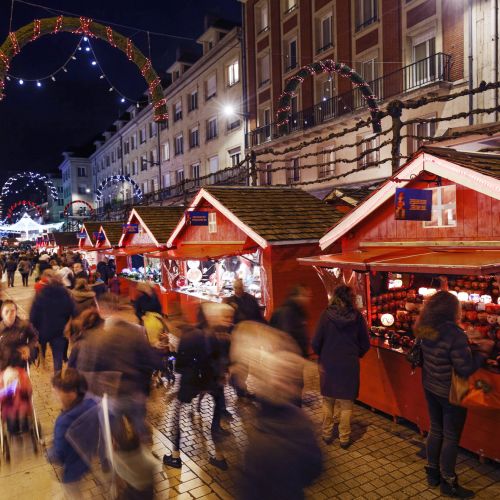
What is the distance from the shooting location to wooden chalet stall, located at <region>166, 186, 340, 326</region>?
1077cm

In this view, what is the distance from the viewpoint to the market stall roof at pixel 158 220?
17.6 m

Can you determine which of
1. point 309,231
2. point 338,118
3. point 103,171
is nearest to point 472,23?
point 338,118

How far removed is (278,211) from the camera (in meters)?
12.3

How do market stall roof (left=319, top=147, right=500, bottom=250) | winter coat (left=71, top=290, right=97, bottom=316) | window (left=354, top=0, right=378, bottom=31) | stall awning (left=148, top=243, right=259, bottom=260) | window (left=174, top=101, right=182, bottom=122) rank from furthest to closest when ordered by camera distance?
window (left=174, top=101, right=182, bottom=122)
window (left=354, top=0, right=378, bottom=31)
stall awning (left=148, top=243, right=259, bottom=260)
winter coat (left=71, top=290, right=97, bottom=316)
market stall roof (left=319, top=147, right=500, bottom=250)

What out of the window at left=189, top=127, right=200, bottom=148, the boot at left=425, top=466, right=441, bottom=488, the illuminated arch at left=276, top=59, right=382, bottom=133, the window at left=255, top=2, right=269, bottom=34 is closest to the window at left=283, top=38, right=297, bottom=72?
the window at left=255, top=2, right=269, bottom=34

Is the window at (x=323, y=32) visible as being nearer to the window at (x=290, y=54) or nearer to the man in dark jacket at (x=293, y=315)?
the window at (x=290, y=54)

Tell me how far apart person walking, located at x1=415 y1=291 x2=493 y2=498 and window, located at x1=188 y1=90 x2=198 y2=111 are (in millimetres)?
32547

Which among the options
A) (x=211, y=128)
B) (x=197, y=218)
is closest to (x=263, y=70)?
(x=211, y=128)

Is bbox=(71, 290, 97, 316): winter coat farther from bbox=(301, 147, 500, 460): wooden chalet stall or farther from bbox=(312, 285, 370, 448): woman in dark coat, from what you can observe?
bbox=(312, 285, 370, 448): woman in dark coat

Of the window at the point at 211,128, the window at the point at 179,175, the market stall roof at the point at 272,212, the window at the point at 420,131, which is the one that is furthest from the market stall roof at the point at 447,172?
the window at the point at 179,175

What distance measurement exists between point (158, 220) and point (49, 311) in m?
10.7

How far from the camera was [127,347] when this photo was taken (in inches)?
200

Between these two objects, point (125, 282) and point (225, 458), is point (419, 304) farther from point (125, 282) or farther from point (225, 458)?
point (125, 282)

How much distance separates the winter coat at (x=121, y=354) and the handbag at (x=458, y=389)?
322 cm
